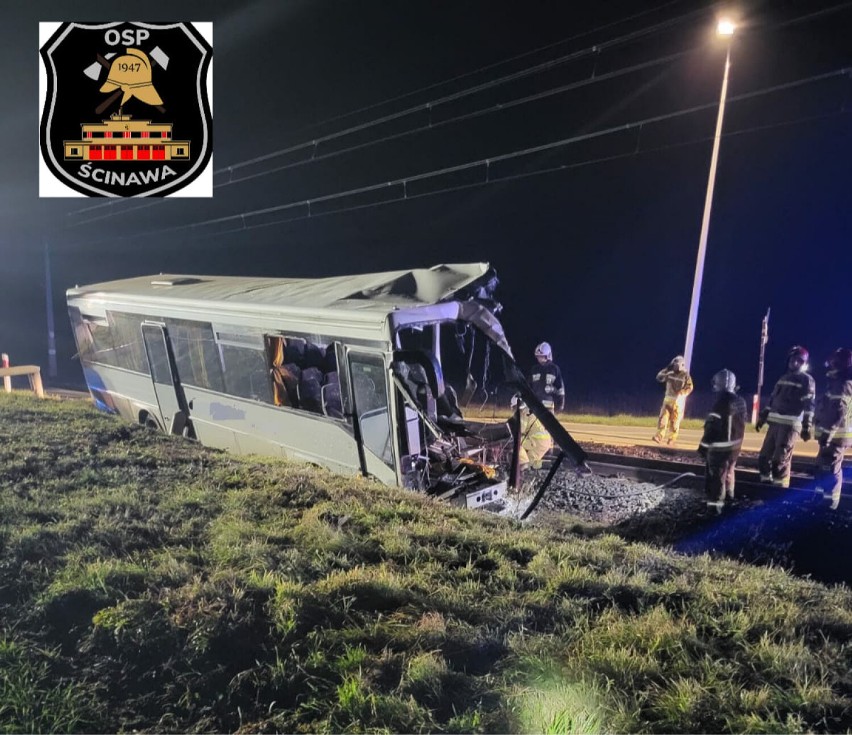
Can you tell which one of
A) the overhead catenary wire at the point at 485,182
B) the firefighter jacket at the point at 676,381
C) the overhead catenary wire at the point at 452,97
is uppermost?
the overhead catenary wire at the point at 452,97

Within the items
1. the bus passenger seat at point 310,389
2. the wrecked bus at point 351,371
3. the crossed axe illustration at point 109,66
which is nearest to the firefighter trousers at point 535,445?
the wrecked bus at point 351,371

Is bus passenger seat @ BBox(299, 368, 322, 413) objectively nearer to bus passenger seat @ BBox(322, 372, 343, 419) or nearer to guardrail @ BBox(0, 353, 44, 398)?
bus passenger seat @ BBox(322, 372, 343, 419)

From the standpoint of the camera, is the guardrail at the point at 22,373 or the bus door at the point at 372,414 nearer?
the bus door at the point at 372,414

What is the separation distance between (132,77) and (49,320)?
4650 mm

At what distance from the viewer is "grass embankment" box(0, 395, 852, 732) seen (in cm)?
158

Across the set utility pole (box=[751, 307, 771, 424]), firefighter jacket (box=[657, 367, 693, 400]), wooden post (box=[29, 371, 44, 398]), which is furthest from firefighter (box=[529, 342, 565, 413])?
wooden post (box=[29, 371, 44, 398])

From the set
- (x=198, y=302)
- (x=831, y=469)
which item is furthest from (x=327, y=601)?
(x=198, y=302)

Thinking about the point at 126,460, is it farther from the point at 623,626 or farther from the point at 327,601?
the point at 623,626

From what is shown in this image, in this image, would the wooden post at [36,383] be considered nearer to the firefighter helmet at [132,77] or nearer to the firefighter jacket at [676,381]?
the firefighter helmet at [132,77]

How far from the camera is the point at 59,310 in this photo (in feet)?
23.1

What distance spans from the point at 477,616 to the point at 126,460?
2.80 metres

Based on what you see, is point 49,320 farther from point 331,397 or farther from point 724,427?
point 724,427

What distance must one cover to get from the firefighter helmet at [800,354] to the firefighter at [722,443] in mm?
439

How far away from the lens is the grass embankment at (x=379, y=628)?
1.58 metres
